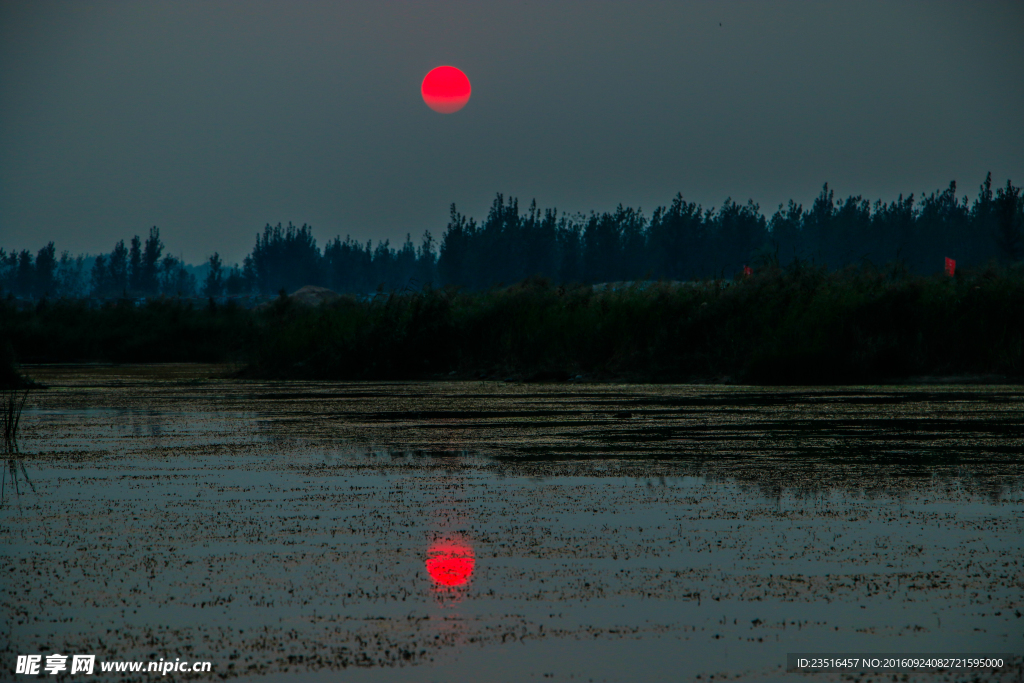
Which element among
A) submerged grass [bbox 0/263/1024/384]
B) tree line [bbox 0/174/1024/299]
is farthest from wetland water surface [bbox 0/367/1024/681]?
tree line [bbox 0/174/1024/299]

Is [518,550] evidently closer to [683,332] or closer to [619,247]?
[683,332]

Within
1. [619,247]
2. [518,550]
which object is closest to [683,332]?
[518,550]

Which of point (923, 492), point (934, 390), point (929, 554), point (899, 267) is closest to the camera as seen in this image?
point (929, 554)

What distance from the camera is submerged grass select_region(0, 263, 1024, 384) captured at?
2117cm

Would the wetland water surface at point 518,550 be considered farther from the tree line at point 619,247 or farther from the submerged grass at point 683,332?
the tree line at point 619,247

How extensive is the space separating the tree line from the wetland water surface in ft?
305

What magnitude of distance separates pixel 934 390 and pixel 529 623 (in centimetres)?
Answer: 1548

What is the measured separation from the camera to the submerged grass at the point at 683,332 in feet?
69.5

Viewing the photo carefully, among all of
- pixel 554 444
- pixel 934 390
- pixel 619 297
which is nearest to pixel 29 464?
pixel 554 444

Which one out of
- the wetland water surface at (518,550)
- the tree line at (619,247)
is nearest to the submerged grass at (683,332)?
the wetland water surface at (518,550)

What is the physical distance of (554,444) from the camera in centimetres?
1045

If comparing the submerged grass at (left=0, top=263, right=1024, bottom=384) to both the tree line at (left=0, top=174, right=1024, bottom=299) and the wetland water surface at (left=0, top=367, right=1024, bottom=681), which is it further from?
the tree line at (left=0, top=174, right=1024, bottom=299)

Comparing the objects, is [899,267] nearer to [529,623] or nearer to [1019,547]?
[1019,547]

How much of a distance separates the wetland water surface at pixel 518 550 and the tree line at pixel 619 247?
92920 mm
